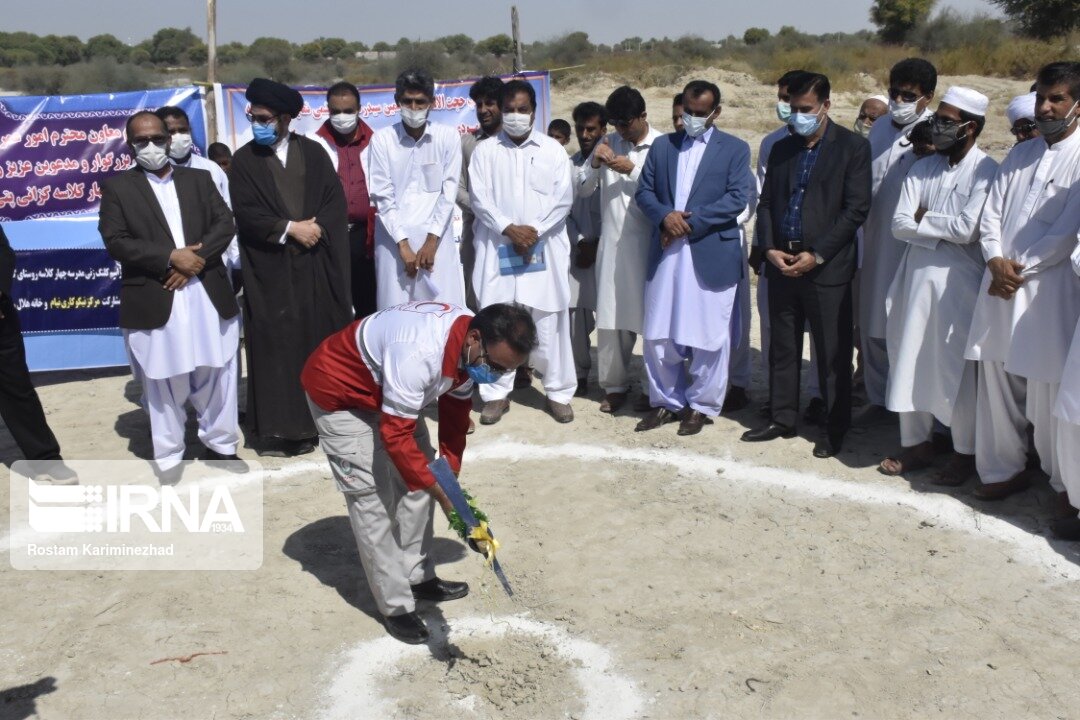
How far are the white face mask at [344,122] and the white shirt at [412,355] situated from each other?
3.36 metres

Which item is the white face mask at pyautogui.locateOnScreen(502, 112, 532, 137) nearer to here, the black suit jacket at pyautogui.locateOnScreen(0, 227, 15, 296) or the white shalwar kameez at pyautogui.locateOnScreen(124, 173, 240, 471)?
the white shalwar kameez at pyautogui.locateOnScreen(124, 173, 240, 471)

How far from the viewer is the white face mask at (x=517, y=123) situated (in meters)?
6.38

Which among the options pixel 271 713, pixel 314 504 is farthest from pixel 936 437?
pixel 271 713

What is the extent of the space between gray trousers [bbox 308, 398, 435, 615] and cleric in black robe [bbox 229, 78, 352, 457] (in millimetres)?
2137

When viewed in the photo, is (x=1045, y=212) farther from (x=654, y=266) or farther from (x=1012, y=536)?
(x=654, y=266)

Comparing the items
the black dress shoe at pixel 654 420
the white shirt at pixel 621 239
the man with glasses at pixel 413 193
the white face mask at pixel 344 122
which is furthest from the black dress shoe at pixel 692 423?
the white face mask at pixel 344 122

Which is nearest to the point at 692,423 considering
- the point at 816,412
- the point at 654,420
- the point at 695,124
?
the point at 654,420

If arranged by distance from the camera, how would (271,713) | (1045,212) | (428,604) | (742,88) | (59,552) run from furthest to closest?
(742,88)
(59,552)
(1045,212)
(428,604)
(271,713)

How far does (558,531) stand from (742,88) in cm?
2141

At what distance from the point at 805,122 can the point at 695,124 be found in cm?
70

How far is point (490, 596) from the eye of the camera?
452cm

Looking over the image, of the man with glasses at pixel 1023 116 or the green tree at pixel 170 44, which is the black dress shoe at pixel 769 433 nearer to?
the man with glasses at pixel 1023 116

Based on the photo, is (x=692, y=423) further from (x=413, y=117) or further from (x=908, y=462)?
(x=413, y=117)

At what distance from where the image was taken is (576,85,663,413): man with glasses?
642 cm
